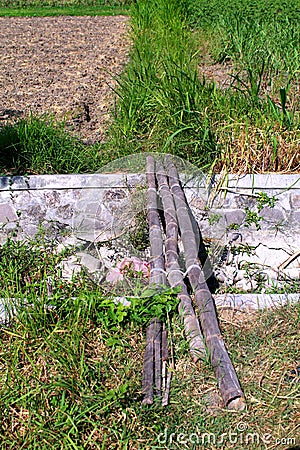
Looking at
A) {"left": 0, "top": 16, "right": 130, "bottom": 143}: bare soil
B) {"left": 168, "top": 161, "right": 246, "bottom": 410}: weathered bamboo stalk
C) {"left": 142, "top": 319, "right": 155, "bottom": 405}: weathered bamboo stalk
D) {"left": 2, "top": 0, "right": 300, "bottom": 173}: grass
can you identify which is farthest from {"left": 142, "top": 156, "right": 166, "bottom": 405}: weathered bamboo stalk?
{"left": 0, "top": 16, "right": 130, "bottom": 143}: bare soil

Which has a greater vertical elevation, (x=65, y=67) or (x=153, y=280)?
(x=153, y=280)

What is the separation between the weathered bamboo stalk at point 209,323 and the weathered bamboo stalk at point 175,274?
40 millimetres

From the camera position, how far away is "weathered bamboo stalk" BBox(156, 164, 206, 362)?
2.60 meters

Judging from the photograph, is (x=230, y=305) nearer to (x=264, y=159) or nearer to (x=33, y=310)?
(x=33, y=310)

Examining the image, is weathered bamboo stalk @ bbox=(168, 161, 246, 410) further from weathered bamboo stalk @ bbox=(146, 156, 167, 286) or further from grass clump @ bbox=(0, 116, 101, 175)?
grass clump @ bbox=(0, 116, 101, 175)

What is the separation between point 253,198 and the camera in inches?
154

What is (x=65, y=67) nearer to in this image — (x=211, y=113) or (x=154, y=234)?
(x=211, y=113)

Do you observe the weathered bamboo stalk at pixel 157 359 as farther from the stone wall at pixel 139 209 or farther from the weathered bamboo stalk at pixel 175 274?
the stone wall at pixel 139 209

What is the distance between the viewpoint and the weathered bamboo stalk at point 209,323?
2.32 m

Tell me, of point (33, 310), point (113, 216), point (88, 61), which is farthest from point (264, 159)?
point (88, 61)

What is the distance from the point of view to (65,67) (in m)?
7.45

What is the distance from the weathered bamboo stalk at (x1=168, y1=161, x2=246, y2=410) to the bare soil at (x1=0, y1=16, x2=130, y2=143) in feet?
5.88

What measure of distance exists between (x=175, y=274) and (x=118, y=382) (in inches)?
28.5

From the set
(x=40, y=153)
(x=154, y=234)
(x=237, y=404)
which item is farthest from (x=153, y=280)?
(x=40, y=153)
